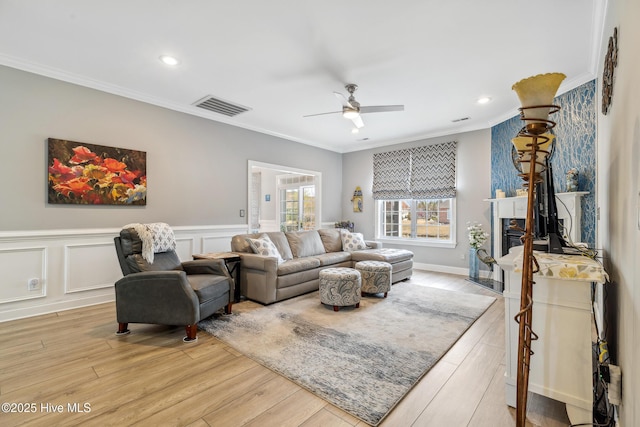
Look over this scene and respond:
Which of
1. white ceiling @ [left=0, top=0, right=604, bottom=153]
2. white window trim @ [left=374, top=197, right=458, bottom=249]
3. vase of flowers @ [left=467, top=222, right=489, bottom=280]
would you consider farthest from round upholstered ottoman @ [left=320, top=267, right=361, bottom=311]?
white window trim @ [left=374, top=197, right=458, bottom=249]

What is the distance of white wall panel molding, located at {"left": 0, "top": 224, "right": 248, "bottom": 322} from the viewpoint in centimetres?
309

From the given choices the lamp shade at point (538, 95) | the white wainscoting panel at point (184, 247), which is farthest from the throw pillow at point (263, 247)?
the lamp shade at point (538, 95)

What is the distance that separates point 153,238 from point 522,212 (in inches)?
200

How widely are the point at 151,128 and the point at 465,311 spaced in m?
4.98

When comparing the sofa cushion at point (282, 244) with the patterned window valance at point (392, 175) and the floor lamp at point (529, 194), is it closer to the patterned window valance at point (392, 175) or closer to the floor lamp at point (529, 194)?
the patterned window valance at point (392, 175)

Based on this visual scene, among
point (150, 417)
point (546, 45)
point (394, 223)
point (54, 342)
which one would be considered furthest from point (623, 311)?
point (394, 223)

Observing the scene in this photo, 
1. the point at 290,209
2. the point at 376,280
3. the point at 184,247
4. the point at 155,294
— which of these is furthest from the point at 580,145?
the point at 290,209

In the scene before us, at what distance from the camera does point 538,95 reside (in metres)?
1.26

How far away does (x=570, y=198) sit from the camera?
3486mm

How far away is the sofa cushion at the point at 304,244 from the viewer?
4.72 m

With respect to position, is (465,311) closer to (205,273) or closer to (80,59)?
(205,273)

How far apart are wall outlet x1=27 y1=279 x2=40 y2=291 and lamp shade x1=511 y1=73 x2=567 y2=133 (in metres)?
4.79

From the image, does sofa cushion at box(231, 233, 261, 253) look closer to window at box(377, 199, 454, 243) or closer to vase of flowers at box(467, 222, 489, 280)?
window at box(377, 199, 454, 243)

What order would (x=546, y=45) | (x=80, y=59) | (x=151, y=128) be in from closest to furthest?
(x=546, y=45)
(x=80, y=59)
(x=151, y=128)
